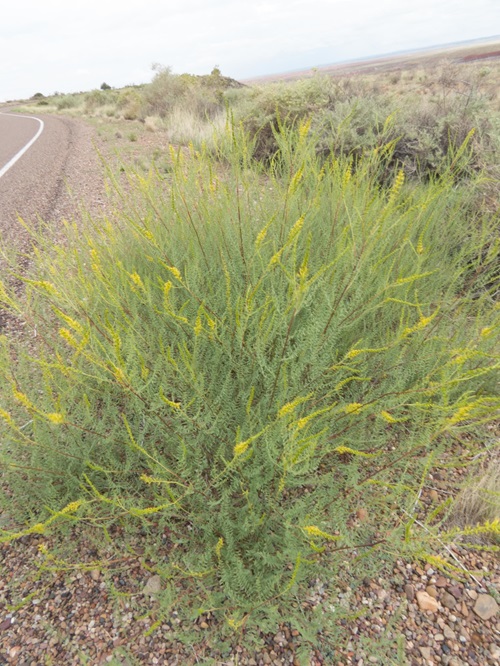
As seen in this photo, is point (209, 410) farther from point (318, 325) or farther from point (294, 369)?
point (318, 325)

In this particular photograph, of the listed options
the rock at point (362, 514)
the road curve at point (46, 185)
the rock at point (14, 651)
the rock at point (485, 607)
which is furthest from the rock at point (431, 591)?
the road curve at point (46, 185)

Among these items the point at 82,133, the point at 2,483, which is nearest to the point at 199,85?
the point at 82,133

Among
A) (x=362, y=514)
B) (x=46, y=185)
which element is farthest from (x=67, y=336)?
(x=46, y=185)

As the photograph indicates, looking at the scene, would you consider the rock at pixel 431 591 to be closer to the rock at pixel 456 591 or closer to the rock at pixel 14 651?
the rock at pixel 456 591

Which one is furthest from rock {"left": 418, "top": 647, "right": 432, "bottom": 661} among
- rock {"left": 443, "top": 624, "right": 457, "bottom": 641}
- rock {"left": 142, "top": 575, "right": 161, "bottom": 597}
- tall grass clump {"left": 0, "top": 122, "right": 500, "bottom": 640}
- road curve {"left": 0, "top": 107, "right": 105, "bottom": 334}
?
road curve {"left": 0, "top": 107, "right": 105, "bottom": 334}

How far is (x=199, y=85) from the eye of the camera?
16.4 metres

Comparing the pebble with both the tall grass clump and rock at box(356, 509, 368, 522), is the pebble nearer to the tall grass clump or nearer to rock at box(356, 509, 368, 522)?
the tall grass clump

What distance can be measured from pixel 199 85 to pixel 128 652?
726 inches

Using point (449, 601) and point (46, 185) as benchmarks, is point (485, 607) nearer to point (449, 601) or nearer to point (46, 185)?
point (449, 601)

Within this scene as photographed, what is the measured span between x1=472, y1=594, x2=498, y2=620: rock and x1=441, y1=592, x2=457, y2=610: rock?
73 millimetres

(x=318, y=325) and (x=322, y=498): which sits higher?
(x=318, y=325)

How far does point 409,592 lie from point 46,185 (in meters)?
7.32

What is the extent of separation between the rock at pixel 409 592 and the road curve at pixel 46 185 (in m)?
2.54

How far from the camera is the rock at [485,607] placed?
63.8 inches
